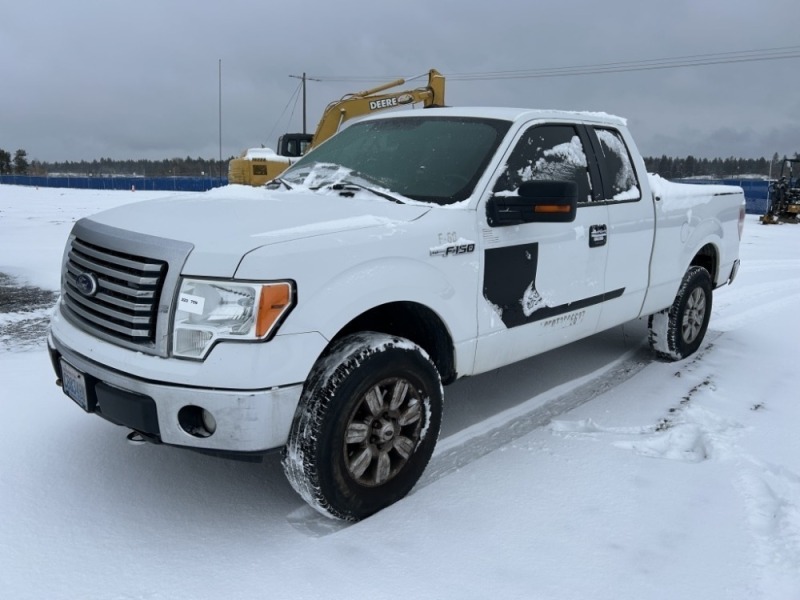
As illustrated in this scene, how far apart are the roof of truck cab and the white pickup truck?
0.07 ft

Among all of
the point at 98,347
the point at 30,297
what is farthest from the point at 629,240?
the point at 30,297

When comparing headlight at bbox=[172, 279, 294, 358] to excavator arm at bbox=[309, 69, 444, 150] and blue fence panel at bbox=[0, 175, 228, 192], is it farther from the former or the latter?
blue fence panel at bbox=[0, 175, 228, 192]

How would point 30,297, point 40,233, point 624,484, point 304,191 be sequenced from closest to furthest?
1. point 624,484
2. point 304,191
3. point 30,297
4. point 40,233

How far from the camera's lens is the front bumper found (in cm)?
250

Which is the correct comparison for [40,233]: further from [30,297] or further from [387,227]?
[387,227]

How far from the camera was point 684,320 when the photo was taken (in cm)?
541

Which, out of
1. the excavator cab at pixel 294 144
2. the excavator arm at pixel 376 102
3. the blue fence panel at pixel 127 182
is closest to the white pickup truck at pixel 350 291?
the excavator arm at pixel 376 102

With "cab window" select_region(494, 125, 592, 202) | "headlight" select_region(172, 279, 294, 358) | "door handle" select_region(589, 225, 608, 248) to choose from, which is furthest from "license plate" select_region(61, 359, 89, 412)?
"door handle" select_region(589, 225, 608, 248)

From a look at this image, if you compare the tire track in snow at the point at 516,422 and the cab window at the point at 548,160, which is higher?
the cab window at the point at 548,160

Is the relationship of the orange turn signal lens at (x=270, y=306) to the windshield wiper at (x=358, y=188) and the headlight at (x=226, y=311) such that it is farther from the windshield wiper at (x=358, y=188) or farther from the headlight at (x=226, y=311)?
the windshield wiper at (x=358, y=188)

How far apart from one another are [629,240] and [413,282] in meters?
2.07

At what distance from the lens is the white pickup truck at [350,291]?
2.53 metres

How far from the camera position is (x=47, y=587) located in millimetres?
2453

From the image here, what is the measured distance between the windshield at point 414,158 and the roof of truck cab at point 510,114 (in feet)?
0.23
